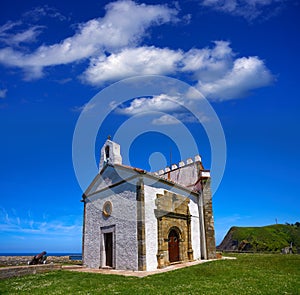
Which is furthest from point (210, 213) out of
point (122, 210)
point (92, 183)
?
point (92, 183)

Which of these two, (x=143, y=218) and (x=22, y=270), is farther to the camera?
(x=143, y=218)

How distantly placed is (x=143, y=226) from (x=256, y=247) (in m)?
38.4

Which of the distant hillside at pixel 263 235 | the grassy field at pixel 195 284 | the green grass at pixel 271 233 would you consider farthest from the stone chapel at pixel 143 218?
the green grass at pixel 271 233

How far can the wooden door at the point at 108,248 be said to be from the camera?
799 inches

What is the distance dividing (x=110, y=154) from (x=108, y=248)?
7418 millimetres

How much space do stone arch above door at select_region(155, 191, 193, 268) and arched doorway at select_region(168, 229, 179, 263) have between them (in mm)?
237

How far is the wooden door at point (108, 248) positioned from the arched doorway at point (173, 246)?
449cm

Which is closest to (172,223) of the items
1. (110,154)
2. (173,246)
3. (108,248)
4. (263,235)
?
(173,246)

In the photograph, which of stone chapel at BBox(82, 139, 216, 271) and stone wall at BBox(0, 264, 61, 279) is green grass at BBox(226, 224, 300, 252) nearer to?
stone chapel at BBox(82, 139, 216, 271)

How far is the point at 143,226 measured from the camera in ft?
58.1

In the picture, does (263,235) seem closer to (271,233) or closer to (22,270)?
(271,233)

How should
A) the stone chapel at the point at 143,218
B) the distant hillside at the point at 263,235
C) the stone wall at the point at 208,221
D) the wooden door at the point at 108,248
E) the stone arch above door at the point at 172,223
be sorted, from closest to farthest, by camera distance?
1. the stone chapel at the point at 143,218
2. the stone arch above door at the point at 172,223
3. the wooden door at the point at 108,248
4. the stone wall at the point at 208,221
5. the distant hillside at the point at 263,235

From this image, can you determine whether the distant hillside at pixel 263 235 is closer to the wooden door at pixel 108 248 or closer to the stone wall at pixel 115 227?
the stone wall at pixel 115 227

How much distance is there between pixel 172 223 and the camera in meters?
20.1
